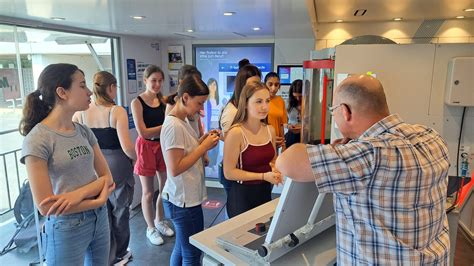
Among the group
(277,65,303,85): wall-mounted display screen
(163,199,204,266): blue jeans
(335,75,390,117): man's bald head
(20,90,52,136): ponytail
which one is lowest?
(163,199,204,266): blue jeans

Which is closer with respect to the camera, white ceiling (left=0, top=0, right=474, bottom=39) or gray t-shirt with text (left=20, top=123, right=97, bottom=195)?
gray t-shirt with text (left=20, top=123, right=97, bottom=195)

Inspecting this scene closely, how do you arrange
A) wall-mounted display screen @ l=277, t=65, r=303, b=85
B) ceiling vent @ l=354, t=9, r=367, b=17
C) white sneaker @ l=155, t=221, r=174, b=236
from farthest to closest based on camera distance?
1. wall-mounted display screen @ l=277, t=65, r=303, b=85
2. white sneaker @ l=155, t=221, r=174, b=236
3. ceiling vent @ l=354, t=9, r=367, b=17

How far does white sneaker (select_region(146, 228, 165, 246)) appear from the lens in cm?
332

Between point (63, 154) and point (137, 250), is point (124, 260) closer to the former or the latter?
point (137, 250)

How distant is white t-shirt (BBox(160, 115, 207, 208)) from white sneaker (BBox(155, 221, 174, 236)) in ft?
5.27

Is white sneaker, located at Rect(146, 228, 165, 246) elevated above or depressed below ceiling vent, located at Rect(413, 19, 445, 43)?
below

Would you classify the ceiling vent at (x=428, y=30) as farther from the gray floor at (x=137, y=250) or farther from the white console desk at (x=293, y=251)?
the gray floor at (x=137, y=250)

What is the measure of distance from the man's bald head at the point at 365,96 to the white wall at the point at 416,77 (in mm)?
1163

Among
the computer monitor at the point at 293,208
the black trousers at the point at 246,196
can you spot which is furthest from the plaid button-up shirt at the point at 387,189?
the black trousers at the point at 246,196

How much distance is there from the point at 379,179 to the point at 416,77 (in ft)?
4.80

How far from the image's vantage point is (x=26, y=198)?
10.3ft

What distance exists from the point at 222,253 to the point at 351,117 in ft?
2.50

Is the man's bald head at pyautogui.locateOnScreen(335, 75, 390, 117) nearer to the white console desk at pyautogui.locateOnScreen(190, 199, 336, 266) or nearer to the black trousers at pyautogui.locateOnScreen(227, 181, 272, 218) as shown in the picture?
the white console desk at pyautogui.locateOnScreen(190, 199, 336, 266)

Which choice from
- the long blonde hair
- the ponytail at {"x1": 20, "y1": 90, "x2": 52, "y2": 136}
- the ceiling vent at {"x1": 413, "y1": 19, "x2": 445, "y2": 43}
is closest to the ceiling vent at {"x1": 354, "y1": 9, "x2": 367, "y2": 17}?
the ceiling vent at {"x1": 413, "y1": 19, "x2": 445, "y2": 43}
